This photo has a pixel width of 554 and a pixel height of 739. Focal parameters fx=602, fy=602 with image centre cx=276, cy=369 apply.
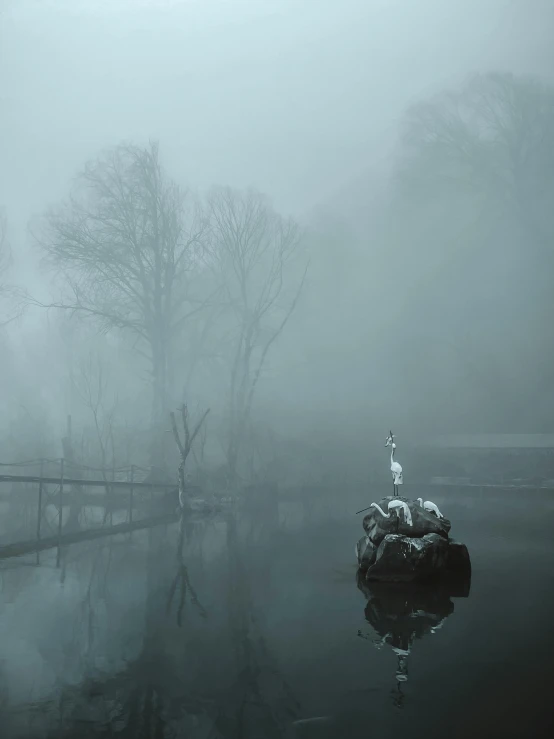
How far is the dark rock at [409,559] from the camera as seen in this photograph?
1455 cm

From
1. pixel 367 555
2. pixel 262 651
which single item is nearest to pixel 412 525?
pixel 367 555

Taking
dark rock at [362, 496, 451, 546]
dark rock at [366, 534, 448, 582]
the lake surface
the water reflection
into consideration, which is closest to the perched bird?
dark rock at [362, 496, 451, 546]

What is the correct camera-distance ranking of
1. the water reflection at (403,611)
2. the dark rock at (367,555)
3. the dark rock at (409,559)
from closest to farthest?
the water reflection at (403,611) < the dark rock at (409,559) < the dark rock at (367,555)

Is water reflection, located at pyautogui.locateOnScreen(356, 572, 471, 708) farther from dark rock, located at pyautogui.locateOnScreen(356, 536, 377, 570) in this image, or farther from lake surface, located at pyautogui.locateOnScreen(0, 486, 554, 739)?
dark rock, located at pyautogui.locateOnScreen(356, 536, 377, 570)

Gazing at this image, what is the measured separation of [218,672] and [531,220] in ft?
221

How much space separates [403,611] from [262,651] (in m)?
3.53

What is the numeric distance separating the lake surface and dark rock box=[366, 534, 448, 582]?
733mm

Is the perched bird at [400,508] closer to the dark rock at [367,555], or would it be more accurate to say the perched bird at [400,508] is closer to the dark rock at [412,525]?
the dark rock at [412,525]

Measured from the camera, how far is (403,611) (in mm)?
12078

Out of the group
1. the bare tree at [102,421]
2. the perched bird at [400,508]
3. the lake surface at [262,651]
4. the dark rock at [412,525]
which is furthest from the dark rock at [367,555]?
the bare tree at [102,421]

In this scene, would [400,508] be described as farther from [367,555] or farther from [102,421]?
[102,421]

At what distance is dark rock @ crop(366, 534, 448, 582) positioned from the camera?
1455cm

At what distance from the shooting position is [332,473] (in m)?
47.4

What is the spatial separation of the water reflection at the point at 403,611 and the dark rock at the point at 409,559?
238 mm
